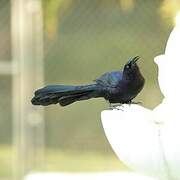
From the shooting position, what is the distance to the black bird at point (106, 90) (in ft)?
2.43

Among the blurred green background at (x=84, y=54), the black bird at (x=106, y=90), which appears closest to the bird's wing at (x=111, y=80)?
the black bird at (x=106, y=90)

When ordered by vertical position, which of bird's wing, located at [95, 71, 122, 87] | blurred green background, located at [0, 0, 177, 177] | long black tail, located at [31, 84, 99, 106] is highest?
blurred green background, located at [0, 0, 177, 177]

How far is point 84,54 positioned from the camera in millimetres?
2721

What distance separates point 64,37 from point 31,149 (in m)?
0.46

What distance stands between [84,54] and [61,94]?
1970mm

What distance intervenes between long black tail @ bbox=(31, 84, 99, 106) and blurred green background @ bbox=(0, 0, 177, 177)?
71.8 inches

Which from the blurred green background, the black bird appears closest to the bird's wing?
the black bird

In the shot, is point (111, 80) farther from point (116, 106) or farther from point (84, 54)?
point (84, 54)

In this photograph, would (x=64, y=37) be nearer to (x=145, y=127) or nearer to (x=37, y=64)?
(x=37, y=64)

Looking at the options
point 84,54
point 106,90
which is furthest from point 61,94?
point 84,54

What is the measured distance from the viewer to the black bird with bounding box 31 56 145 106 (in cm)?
74

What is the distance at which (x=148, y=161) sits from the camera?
0.72 metres

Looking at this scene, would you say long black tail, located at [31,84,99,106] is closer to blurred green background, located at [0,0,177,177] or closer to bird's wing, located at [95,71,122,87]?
bird's wing, located at [95,71,122,87]

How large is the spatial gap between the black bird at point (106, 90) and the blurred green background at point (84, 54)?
1.82 metres
